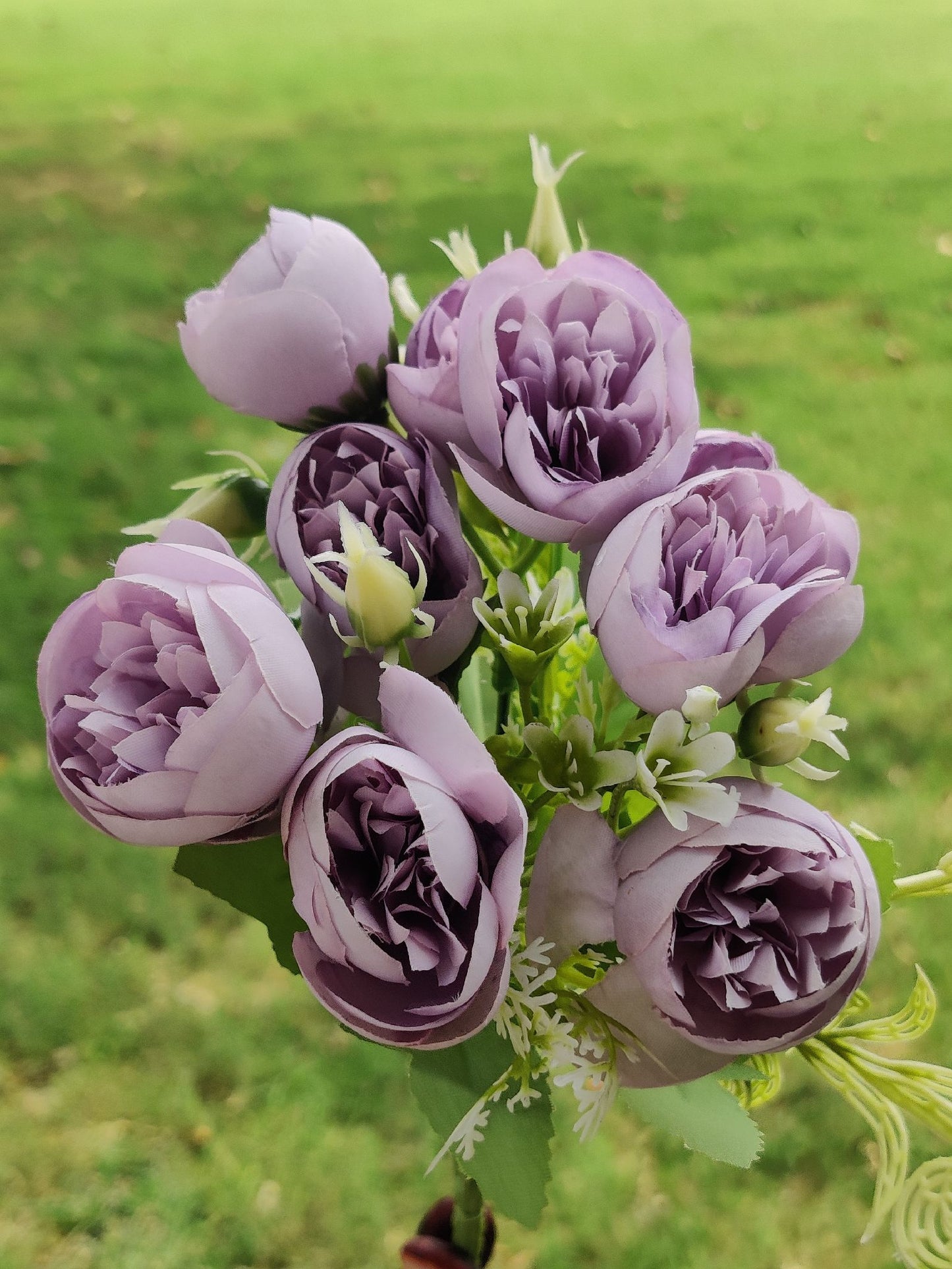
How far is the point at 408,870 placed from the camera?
40 centimetres

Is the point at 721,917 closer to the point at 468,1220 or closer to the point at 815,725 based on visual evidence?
the point at 815,725

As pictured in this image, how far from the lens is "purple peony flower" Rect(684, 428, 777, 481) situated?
0.48 m

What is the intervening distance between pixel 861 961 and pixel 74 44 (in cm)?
488

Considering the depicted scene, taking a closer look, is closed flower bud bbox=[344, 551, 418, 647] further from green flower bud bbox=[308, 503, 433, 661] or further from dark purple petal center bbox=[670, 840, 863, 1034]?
dark purple petal center bbox=[670, 840, 863, 1034]

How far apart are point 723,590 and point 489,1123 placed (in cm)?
25

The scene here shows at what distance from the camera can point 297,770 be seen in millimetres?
409

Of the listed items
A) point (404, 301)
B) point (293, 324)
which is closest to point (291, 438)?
point (404, 301)

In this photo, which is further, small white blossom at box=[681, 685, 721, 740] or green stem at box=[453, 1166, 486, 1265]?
green stem at box=[453, 1166, 486, 1265]

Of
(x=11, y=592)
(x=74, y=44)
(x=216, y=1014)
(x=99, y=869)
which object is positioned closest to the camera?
(x=216, y=1014)

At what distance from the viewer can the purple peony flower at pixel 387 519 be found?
0.45m

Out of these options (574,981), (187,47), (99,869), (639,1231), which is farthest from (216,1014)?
(187,47)

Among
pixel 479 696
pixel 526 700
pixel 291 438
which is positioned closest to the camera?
pixel 526 700

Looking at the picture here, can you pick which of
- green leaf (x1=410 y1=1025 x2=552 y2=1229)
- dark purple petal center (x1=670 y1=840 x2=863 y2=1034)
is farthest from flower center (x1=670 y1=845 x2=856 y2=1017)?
green leaf (x1=410 y1=1025 x2=552 y2=1229)

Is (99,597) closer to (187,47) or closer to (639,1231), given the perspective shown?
(639,1231)
